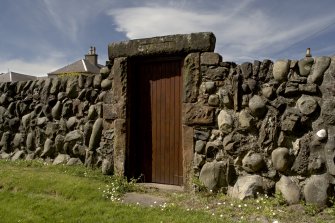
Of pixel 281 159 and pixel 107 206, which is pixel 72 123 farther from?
pixel 281 159

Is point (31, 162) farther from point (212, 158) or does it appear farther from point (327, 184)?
point (327, 184)

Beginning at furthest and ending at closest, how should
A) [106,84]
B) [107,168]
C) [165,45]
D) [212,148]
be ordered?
1. [106,84]
2. [107,168]
3. [165,45]
4. [212,148]

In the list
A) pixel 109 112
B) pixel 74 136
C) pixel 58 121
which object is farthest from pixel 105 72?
pixel 58 121

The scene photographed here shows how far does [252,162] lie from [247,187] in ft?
1.16

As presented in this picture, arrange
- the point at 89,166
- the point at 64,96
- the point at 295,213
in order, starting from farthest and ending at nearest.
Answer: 1. the point at 64,96
2. the point at 89,166
3. the point at 295,213

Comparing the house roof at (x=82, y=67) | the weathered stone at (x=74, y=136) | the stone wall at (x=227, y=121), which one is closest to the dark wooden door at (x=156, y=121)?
the stone wall at (x=227, y=121)

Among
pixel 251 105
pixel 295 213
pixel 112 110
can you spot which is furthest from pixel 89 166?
pixel 295 213

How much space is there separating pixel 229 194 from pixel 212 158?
60 cm

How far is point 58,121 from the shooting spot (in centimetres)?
785

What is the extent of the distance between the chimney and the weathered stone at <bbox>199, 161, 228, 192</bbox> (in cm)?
2701

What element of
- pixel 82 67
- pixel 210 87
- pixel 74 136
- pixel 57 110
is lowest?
pixel 74 136

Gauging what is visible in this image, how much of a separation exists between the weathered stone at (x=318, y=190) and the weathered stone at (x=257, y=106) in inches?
42.6

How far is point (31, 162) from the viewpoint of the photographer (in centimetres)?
781

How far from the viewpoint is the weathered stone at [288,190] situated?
15.9ft
